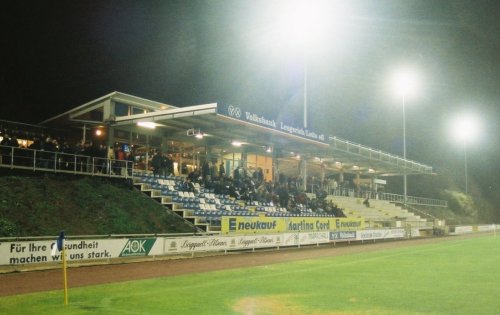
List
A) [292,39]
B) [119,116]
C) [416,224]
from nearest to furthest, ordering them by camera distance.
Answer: [119,116]
[292,39]
[416,224]

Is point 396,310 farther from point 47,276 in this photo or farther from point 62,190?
point 62,190

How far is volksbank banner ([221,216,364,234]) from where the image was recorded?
24156 mm

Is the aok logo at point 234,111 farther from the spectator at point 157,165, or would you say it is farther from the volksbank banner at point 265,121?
the spectator at point 157,165

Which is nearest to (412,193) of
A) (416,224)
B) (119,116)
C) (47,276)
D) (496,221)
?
(496,221)

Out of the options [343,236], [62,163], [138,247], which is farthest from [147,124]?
[343,236]

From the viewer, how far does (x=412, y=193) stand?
238ft

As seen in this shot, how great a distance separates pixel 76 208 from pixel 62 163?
2976 mm

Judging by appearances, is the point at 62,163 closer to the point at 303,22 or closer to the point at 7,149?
the point at 7,149

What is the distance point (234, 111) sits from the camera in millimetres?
26156

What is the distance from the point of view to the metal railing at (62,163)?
2130 centimetres

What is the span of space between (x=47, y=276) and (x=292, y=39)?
21.3 metres

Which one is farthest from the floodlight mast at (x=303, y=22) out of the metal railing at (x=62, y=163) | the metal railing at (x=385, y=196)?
the metal railing at (x=385, y=196)

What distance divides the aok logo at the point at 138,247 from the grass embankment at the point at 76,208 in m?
2.17

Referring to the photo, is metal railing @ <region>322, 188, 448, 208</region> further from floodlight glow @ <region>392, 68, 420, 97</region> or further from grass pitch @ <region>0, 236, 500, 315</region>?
grass pitch @ <region>0, 236, 500, 315</region>
